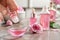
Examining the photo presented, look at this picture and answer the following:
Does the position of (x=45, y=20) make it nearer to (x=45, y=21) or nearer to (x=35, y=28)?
(x=45, y=21)

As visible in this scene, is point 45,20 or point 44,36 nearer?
point 44,36

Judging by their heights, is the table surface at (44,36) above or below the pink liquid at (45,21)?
below

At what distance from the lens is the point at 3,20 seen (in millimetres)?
1174

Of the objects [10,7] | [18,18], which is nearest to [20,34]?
[10,7]

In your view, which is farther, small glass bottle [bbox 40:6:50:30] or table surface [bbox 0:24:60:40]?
small glass bottle [bbox 40:6:50:30]

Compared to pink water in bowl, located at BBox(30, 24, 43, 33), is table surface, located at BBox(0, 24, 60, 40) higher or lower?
lower

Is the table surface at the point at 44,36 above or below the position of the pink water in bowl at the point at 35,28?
below

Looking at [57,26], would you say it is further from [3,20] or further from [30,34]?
[3,20]

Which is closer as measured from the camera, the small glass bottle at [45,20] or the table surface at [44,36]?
the table surface at [44,36]

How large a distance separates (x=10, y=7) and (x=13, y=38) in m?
0.26

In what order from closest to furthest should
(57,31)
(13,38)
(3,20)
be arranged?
1. (13,38)
2. (57,31)
3. (3,20)

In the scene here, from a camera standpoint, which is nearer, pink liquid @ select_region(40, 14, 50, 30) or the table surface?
the table surface

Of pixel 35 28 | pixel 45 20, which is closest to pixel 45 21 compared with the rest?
pixel 45 20

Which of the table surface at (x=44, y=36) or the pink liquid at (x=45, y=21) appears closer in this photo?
the table surface at (x=44, y=36)
